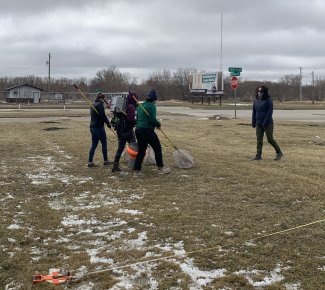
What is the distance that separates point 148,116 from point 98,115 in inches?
72.4

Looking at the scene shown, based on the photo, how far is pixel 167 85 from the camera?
116688 millimetres

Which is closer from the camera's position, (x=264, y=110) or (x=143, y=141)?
(x=143, y=141)

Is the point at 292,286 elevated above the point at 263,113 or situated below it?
below

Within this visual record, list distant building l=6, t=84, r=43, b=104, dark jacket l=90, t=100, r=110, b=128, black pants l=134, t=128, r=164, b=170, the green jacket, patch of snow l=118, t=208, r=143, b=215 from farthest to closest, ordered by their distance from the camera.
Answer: distant building l=6, t=84, r=43, b=104 → dark jacket l=90, t=100, r=110, b=128 → black pants l=134, t=128, r=164, b=170 → the green jacket → patch of snow l=118, t=208, r=143, b=215

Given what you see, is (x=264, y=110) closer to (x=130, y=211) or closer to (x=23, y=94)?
(x=130, y=211)

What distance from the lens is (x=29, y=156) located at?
12.4m

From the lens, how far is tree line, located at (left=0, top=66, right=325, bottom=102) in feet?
348

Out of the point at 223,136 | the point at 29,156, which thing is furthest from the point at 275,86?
the point at 29,156

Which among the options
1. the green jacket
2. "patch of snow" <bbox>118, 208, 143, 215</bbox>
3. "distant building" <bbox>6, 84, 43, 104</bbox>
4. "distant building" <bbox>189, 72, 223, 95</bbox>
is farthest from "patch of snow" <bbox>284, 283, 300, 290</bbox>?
"distant building" <bbox>6, 84, 43, 104</bbox>

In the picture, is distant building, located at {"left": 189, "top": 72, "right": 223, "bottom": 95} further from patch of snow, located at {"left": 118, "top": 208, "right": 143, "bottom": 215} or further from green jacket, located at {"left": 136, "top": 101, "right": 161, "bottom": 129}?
patch of snow, located at {"left": 118, "top": 208, "right": 143, "bottom": 215}

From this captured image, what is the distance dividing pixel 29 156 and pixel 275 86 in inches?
4646

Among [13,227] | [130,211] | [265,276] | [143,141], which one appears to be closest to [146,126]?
[143,141]

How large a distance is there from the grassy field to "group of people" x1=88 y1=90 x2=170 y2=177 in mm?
403

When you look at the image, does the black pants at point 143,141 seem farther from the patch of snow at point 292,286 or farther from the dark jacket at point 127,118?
the patch of snow at point 292,286
